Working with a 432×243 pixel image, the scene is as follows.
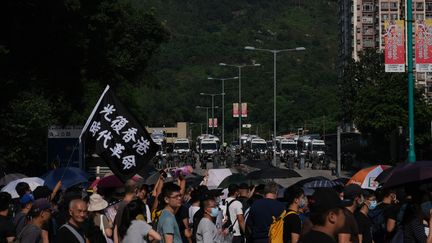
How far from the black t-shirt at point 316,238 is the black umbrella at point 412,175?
Result: 4.17 m

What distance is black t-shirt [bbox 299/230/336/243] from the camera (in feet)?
21.3

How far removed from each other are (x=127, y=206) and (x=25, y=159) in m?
27.3

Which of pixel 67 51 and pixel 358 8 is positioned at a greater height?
pixel 358 8

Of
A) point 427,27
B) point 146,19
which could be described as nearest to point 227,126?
point 146,19

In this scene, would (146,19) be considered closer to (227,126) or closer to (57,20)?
(57,20)

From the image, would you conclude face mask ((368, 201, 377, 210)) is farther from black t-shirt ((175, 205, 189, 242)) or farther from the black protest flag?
the black protest flag

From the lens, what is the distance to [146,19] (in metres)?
56.0

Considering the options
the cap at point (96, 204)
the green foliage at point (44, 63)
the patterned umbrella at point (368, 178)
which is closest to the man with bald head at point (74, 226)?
the cap at point (96, 204)

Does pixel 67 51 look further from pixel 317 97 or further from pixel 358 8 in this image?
pixel 317 97

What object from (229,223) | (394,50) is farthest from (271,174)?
(229,223)

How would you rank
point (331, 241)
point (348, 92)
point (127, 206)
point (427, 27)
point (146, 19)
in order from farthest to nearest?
point (348, 92) → point (146, 19) → point (427, 27) → point (127, 206) → point (331, 241)

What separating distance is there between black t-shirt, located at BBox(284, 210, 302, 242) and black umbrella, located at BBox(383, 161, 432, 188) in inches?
41.8

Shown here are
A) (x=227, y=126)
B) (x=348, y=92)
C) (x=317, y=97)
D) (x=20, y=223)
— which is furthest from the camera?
(x=227, y=126)

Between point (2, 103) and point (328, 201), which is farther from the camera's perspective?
point (2, 103)
